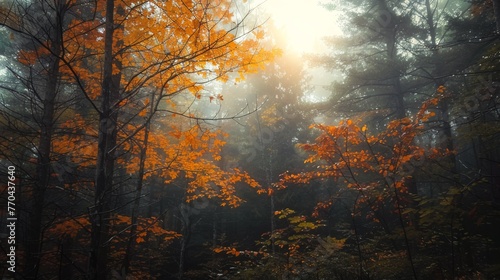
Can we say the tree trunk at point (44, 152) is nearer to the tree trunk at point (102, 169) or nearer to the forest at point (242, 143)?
the forest at point (242, 143)

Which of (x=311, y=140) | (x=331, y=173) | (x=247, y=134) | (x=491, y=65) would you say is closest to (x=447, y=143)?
(x=491, y=65)

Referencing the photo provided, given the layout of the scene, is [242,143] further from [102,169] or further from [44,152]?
[102,169]

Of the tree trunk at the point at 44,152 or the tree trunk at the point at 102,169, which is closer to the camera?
the tree trunk at the point at 102,169

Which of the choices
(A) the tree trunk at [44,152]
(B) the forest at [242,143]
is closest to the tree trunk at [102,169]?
(B) the forest at [242,143]

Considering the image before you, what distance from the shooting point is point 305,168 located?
15.2m

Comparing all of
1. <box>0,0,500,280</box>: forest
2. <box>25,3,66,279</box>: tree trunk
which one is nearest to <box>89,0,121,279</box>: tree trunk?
<box>0,0,500,280</box>: forest

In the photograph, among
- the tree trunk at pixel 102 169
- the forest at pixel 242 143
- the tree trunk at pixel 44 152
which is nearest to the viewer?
the tree trunk at pixel 102 169

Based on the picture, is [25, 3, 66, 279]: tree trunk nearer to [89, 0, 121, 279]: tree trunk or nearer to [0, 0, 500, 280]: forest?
[0, 0, 500, 280]: forest

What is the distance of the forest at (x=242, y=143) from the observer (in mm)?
3639

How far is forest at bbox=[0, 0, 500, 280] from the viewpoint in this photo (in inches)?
143

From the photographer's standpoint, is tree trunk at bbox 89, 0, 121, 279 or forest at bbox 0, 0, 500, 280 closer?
tree trunk at bbox 89, 0, 121, 279

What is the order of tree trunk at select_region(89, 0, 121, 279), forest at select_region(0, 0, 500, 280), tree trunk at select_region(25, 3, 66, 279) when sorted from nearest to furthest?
tree trunk at select_region(89, 0, 121, 279) → forest at select_region(0, 0, 500, 280) → tree trunk at select_region(25, 3, 66, 279)

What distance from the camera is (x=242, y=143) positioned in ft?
60.7

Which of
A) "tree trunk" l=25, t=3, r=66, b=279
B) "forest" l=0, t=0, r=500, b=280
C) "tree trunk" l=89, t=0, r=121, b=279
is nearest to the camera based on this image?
"tree trunk" l=89, t=0, r=121, b=279
